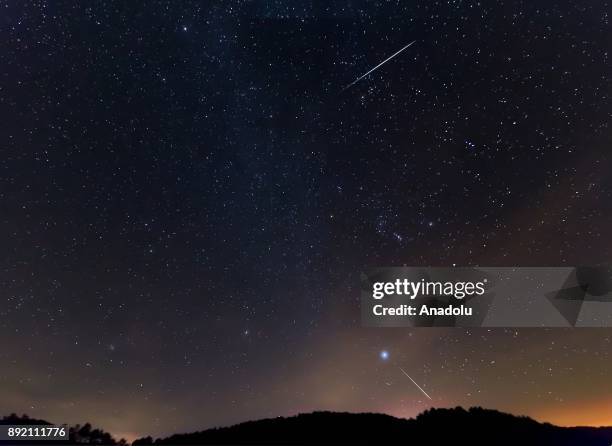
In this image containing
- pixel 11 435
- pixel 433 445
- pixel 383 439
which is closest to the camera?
pixel 11 435

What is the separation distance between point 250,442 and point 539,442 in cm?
659

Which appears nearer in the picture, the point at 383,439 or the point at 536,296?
the point at 536,296

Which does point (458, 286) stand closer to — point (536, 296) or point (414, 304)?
point (414, 304)

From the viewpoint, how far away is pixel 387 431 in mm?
10078

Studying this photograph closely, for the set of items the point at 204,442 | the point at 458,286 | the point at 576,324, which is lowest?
the point at 204,442

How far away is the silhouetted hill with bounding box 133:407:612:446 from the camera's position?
9.59 m

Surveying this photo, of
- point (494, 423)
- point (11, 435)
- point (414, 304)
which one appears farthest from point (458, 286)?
point (11, 435)

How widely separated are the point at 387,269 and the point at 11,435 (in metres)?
7.87

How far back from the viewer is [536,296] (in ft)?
30.6

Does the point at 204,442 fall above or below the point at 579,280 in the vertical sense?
below

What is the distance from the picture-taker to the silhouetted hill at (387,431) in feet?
31.5

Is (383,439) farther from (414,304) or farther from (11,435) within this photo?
(11,435)

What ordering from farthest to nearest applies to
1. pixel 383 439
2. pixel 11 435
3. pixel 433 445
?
pixel 383 439 → pixel 433 445 → pixel 11 435

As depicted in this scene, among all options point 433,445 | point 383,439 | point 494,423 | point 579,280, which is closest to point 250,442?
point 383,439
